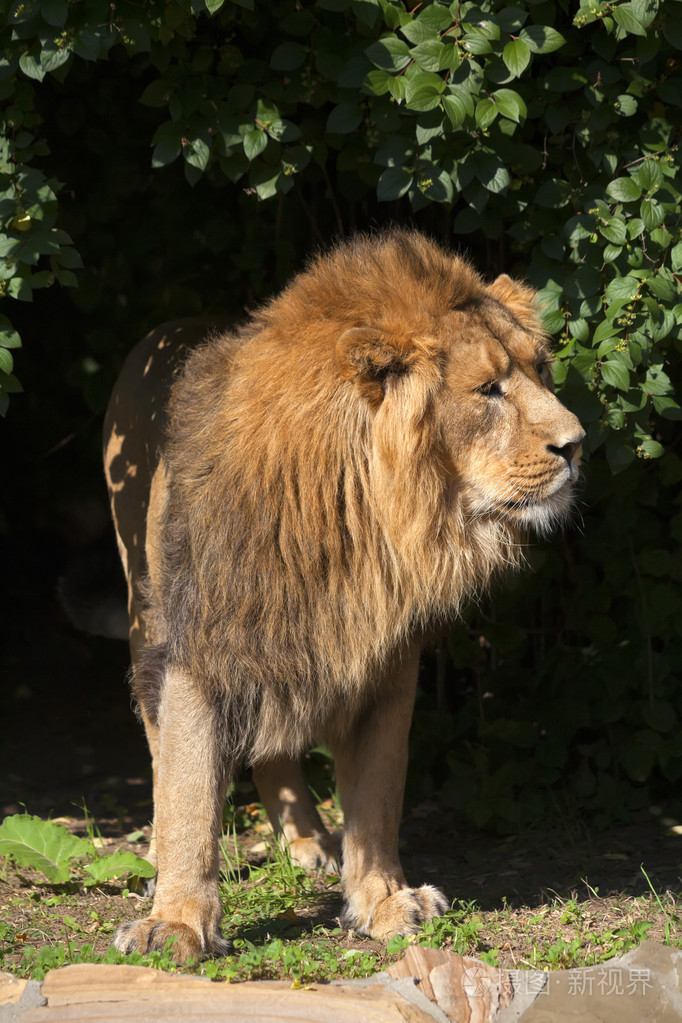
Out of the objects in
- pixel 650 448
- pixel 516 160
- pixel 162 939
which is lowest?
pixel 162 939

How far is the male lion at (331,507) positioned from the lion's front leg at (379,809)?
2 cm

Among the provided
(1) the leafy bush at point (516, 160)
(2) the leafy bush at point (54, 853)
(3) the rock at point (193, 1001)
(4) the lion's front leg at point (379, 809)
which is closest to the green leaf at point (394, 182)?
(1) the leafy bush at point (516, 160)

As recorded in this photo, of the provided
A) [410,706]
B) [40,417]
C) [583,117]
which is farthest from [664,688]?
[40,417]

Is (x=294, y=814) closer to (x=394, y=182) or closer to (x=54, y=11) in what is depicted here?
(x=394, y=182)

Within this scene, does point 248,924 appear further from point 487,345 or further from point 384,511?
point 487,345

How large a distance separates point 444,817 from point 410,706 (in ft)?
4.90

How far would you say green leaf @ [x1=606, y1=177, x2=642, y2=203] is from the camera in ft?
10.4

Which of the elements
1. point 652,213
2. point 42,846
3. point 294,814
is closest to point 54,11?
point 652,213

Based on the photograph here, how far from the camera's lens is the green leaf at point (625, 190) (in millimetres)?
3168

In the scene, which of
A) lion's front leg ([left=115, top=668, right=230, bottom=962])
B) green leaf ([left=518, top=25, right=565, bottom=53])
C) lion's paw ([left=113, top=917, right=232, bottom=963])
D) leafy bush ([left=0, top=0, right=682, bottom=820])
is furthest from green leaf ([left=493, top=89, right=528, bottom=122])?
lion's paw ([left=113, top=917, right=232, bottom=963])

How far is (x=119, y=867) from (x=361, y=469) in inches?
62.3

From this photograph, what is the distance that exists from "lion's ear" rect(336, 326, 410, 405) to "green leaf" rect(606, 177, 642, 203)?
2.82 ft

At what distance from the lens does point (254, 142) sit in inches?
128

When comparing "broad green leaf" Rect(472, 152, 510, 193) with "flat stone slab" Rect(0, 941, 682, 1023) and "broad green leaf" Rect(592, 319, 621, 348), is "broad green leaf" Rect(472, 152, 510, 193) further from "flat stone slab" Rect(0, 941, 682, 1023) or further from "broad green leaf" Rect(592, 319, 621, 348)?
"flat stone slab" Rect(0, 941, 682, 1023)
